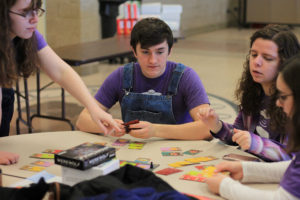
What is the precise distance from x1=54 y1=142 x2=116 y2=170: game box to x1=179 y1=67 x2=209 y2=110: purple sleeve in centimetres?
102

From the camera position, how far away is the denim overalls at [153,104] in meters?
2.85

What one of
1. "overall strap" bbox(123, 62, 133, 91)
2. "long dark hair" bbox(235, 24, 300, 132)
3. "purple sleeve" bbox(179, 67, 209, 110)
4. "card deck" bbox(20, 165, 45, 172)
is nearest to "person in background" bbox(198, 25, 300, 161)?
"long dark hair" bbox(235, 24, 300, 132)

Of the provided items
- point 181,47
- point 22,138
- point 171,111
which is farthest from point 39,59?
point 181,47

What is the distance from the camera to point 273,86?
2.44 metres

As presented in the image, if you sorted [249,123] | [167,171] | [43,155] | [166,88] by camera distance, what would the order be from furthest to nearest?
[166,88] < [249,123] < [43,155] < [167,171]

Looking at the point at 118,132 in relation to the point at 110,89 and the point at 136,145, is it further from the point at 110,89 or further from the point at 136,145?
the point at 110,89

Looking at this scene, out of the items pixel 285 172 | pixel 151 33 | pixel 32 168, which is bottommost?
pixel 32 168

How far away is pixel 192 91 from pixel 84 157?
46.7 inches

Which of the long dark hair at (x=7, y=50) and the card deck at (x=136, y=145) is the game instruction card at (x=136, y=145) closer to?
the card deck at (x=136, y=145)

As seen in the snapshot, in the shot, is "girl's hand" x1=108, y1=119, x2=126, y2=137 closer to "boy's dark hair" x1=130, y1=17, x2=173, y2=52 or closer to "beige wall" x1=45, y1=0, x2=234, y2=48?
"boy's dark hair" x1=130, y1=17, x2=173, y2=52

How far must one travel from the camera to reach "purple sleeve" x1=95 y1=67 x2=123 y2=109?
2.95 meters

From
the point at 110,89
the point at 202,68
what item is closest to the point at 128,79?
the point at 110,89

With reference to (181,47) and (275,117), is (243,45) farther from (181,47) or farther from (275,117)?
(275,117)

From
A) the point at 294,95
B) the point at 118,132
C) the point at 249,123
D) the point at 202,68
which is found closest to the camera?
the point at 294,95
